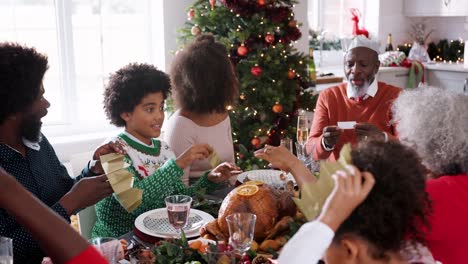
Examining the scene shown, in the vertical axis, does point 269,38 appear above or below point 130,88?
above

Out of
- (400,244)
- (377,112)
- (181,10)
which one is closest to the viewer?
(400,244)

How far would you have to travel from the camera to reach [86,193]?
5.75 feet

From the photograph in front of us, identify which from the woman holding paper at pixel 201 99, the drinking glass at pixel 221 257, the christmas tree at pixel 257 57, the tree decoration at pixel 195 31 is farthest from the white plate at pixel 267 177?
the tree decoration at pixel 195 31

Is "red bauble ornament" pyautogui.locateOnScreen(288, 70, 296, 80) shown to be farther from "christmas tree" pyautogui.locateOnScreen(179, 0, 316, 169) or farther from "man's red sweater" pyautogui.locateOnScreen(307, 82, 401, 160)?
→ "man's red sweater" pyautogui.locateOnScreen(307, 82, 401, 160)

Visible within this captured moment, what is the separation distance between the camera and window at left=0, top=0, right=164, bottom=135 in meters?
3.63

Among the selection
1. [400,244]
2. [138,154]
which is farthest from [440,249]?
[138,154]

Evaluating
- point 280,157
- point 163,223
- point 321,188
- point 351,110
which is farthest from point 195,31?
point 321,188

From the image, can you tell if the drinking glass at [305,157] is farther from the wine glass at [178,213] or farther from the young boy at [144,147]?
the wine glass at [178,213]

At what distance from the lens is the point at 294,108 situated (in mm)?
3855

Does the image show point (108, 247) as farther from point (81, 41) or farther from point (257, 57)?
point (81, 41)

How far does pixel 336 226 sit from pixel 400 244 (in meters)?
0.19

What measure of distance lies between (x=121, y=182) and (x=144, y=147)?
0.52 metres

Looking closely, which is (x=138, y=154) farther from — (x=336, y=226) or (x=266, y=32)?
(x=266, y=32)

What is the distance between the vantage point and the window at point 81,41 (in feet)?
11.9
